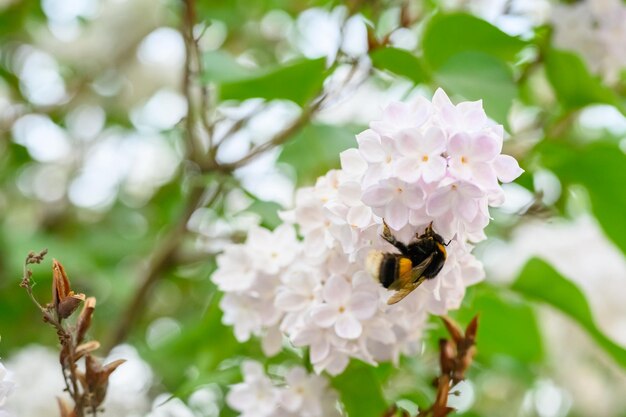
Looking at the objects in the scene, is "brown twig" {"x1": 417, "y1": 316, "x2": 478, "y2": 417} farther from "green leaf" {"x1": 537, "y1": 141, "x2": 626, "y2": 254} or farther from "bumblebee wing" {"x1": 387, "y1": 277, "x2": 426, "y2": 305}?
"green leaf" {"x1": 537, "y1": 141, "x2": 626, "y2": 254}

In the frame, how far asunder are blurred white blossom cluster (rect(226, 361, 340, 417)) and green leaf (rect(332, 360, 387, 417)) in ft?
0.04

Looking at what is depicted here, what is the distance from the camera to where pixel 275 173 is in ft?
3.85

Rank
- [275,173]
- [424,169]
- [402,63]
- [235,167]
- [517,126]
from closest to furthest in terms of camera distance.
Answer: [424,169] → [402,63] → [235,167] → [275,173] → [517,126]

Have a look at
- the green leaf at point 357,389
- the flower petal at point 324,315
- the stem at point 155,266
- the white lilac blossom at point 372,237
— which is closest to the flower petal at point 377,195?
the white lilac blossom at point 372,237

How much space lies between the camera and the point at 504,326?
2.83 ft

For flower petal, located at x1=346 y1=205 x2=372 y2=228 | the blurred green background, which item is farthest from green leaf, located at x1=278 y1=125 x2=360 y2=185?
flower petal, located at x1=346 y1=205 x2=372 y2=228

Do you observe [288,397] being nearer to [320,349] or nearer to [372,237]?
[320,349]

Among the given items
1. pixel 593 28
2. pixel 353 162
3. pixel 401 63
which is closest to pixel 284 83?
pixel 401 63

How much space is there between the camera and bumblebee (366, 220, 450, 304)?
0.53 m

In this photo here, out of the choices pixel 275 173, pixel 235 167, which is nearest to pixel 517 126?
pixel 275 173

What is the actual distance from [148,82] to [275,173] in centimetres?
59

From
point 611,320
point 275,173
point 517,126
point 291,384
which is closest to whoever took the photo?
point 291,384

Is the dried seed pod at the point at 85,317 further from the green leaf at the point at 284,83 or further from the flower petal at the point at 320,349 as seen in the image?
the green leaf at the point at 284,83

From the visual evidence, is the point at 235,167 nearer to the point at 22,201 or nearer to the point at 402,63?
the point at 402,63
